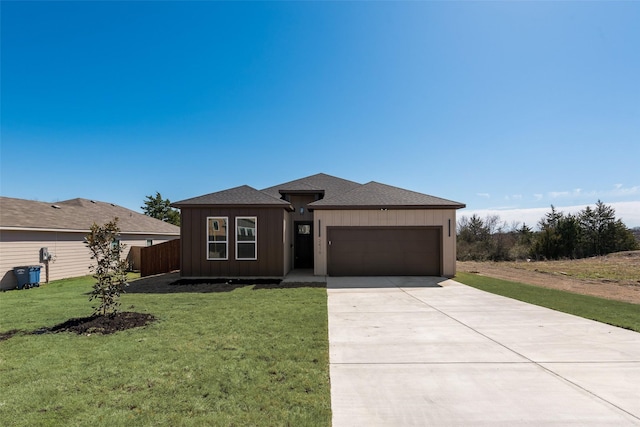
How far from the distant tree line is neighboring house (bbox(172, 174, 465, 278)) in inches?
520

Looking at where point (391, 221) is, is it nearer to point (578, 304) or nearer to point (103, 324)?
point (578, 304)

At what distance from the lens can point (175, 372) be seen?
11.2ft

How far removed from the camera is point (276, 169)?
63.8 feet

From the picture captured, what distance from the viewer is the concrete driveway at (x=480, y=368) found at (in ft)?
8.75

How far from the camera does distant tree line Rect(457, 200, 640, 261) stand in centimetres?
2352

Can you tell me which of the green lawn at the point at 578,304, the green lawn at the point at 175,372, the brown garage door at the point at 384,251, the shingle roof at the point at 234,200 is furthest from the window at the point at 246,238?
the green lawn at the point at 578,304

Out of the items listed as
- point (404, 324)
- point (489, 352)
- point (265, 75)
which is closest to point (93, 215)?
point (265, 75)

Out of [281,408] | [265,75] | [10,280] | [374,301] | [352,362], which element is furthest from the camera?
[265,75]

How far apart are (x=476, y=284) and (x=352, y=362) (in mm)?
8044

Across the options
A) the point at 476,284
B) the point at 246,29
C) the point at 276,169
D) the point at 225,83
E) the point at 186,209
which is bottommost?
the point at 476,284

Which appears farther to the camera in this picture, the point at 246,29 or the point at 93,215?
the point at 93,215

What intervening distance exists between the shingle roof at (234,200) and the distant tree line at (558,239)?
17695mm

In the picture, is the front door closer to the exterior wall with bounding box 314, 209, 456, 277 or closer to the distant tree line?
the exterior wall with bounding box 314, 209, 456, 277

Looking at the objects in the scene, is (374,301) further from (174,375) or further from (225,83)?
(225,83)
